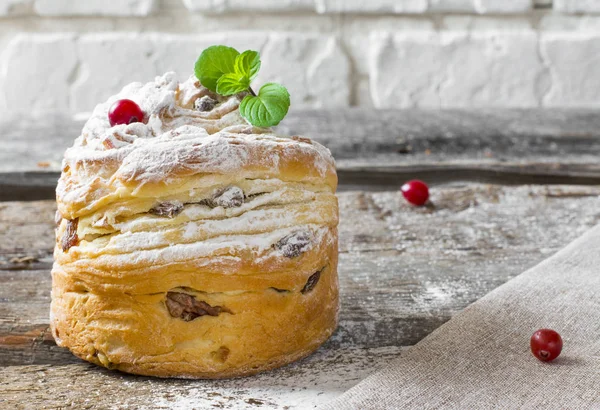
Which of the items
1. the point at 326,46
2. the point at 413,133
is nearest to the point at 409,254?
the point at 413,133

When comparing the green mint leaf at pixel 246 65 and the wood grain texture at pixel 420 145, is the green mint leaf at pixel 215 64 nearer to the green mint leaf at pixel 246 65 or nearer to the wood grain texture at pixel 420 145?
the green mint leaf at pixel 246 65

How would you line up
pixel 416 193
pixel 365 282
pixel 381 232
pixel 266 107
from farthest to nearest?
pixel 416 193 < pixel 381 232 < pixel 365 282 < pixel 266 107

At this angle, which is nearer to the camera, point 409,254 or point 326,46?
point 409,254

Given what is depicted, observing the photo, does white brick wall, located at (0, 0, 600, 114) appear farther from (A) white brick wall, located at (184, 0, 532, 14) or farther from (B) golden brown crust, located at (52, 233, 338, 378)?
(B) golden brown crust, located at (52, 233, 338, 378)

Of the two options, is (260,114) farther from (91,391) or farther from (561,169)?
(561,169)

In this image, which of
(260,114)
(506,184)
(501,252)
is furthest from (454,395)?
(506,184)

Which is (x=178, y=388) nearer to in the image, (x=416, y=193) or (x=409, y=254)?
(x=409, y=254)

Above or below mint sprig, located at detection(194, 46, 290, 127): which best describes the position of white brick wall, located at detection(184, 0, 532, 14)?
below

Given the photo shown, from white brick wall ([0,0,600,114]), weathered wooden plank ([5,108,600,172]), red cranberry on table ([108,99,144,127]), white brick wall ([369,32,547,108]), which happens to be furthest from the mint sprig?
white brick wall ([369,32,547,108])

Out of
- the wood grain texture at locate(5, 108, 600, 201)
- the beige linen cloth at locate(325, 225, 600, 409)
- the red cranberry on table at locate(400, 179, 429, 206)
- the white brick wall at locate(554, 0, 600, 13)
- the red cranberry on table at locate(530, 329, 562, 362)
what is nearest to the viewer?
the beige linen cloth at locate(325, 225, 600, 409)
